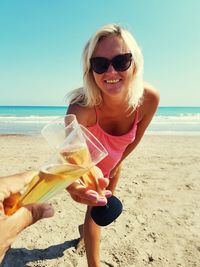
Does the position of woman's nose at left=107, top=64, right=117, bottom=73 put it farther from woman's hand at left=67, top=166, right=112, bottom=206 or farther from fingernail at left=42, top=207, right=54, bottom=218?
fingernail at left=42, top=207, right=54, bottom=218

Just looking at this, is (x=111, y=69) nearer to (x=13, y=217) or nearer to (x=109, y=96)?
(x=109, y=96)

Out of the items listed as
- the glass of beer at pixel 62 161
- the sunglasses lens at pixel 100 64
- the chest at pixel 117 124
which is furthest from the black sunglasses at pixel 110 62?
the glass of beer at pixel 62 161

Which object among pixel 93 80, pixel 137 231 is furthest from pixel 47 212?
pixel 137 231

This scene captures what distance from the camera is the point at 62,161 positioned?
5.24 ft

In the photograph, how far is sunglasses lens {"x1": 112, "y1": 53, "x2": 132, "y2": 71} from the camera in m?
3.36

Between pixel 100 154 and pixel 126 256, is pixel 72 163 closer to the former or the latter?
pixel 100 154

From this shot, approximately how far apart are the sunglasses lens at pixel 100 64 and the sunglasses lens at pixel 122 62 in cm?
8

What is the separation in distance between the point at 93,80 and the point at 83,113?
1.44 feet

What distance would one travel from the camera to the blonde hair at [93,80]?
3369 millimetres

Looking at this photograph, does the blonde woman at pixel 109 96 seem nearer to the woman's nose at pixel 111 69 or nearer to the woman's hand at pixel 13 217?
the woman's nose at pixel 111 69

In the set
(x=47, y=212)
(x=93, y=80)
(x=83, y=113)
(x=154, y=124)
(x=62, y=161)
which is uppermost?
(x=62, y=161)

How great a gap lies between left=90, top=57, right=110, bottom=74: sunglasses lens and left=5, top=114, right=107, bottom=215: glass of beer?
4.52ft

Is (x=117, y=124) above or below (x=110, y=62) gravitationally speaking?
Result: below

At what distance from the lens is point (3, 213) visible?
4.98 ft
